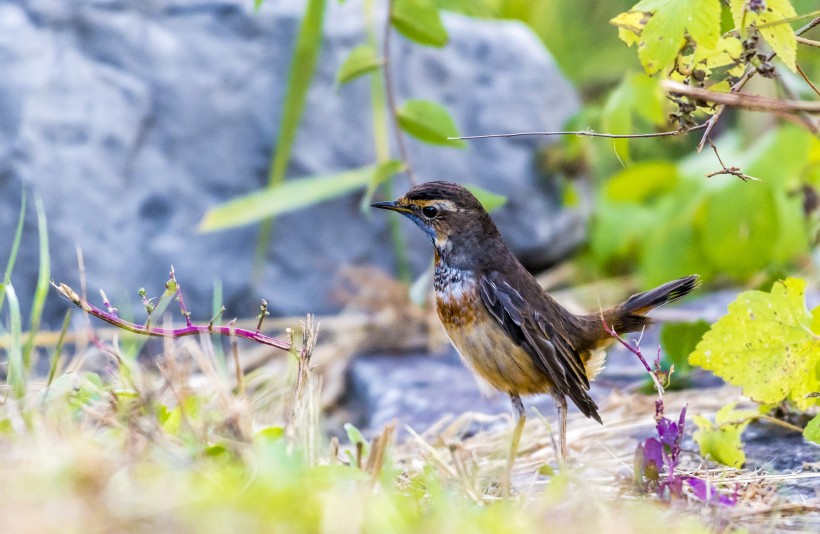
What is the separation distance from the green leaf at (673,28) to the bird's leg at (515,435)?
1271mm

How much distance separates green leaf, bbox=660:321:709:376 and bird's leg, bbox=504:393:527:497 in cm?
82

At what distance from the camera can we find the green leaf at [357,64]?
4648 millimetres

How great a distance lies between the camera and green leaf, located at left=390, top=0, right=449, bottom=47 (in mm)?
4523

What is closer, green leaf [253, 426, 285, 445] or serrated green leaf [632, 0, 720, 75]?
serrated green leaf [632, 0, 720, 75]

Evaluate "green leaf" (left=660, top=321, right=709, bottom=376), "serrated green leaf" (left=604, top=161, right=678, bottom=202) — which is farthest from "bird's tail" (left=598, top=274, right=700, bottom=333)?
"serrated green leaf" (left=604, top=161, right=678, bottom=202)

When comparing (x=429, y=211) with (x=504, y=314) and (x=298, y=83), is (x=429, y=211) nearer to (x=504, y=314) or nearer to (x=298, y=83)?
(x=504, y=314)

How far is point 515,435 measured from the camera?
12.0ft

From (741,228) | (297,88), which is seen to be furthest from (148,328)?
(741,228)

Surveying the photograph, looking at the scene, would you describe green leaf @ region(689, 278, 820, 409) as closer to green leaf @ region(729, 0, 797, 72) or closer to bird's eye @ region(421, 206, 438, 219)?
green leaf @ region(729, 0, 797, 72)

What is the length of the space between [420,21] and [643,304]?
162 centimetres

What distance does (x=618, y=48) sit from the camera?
8398 mm

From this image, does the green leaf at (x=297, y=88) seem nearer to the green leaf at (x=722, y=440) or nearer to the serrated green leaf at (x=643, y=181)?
the serrated green leaf at (x=643, y=181)

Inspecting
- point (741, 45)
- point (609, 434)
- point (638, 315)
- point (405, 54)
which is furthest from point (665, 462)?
point (405, 54)

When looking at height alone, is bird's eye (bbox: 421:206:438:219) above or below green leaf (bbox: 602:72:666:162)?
below
